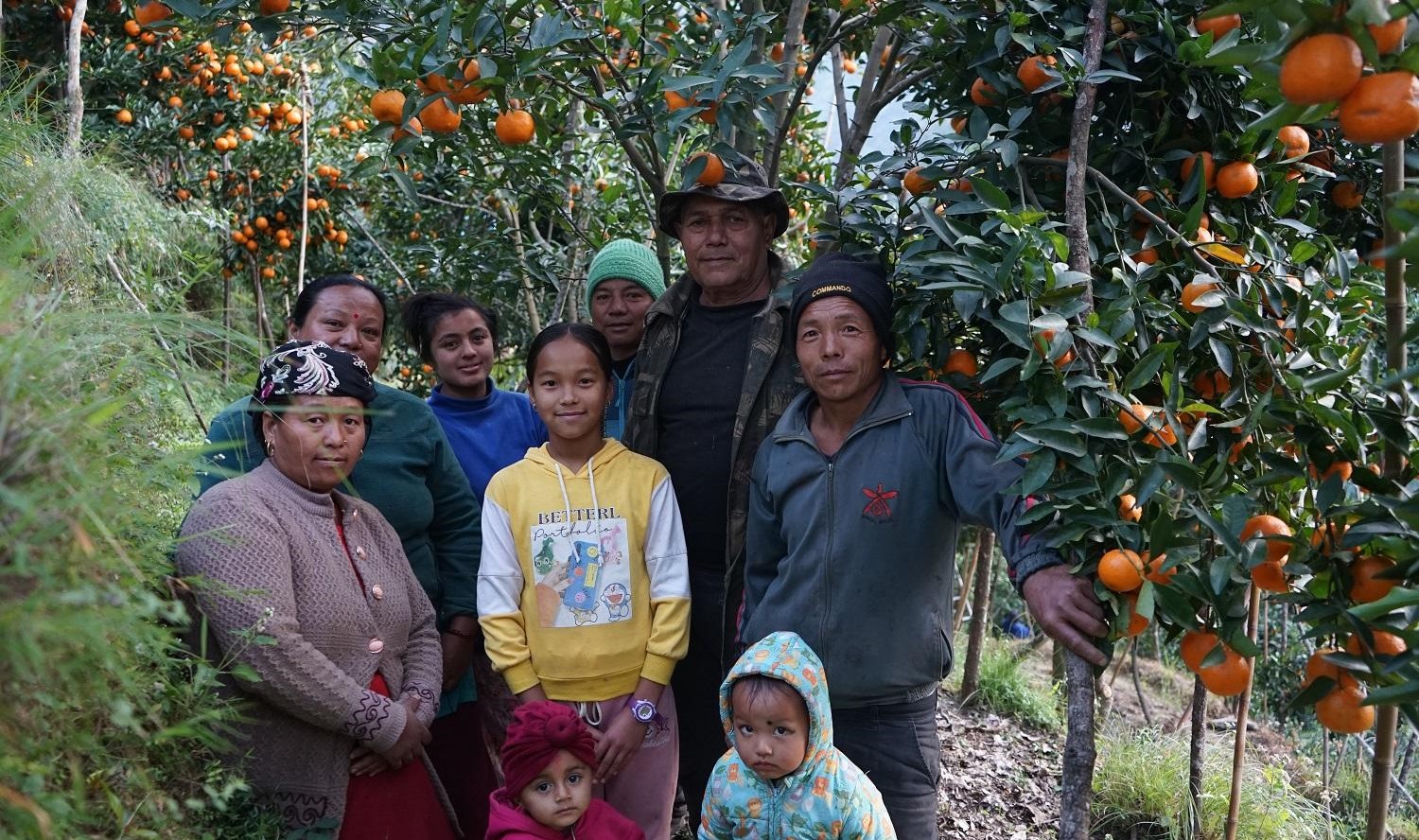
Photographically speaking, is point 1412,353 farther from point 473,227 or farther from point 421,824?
point 473,227

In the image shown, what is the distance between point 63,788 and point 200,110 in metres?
5.71

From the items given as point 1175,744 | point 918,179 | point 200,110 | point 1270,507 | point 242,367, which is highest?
point 200,110

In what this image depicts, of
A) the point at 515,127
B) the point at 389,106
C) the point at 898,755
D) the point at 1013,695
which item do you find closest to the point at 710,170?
the point at 515,127

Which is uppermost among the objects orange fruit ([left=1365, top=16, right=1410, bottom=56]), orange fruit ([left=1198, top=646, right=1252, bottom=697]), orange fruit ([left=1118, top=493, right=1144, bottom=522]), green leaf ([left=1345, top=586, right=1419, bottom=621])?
orange fruit ([left=1365, top=16, right=1410, bottom=56])

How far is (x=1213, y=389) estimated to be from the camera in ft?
7.61

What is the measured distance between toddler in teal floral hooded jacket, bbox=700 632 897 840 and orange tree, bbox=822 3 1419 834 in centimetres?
59

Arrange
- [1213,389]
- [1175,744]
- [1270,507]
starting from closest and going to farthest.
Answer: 1. [1270,507]
2. [1213,389]
3. [1175,744]

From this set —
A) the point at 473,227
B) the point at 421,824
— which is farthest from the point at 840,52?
the point at 421,824

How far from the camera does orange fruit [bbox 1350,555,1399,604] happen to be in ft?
5.75

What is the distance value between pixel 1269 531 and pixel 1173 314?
18.6 inches

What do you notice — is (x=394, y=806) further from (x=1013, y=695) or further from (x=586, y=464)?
(x=1013, y=695)

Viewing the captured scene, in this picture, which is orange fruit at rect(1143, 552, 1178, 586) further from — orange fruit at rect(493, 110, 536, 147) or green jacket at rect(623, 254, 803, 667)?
orange fruit at rect(493, 110, 536, 147)

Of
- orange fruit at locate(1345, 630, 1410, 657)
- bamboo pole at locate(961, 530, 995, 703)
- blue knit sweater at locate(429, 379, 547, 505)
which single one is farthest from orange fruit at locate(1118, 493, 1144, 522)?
bamboo pole at locate(961, 530, 995, 703)

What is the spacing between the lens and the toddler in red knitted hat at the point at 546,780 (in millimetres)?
2281
